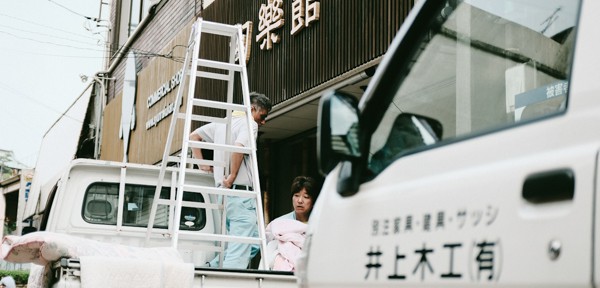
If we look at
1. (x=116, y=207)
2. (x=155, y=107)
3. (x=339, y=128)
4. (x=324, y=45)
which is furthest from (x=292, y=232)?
(x=155, y=107)

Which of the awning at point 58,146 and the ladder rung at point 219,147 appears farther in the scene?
Answer: the awning at point 58,146

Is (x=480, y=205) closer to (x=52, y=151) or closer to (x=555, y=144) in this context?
(x=555, y=144)

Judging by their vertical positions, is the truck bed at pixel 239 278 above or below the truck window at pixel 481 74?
below

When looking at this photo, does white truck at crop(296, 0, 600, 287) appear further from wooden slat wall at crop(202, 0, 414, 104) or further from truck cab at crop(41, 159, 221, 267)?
wooden slat wall at crop(202, 0, 414, 104)

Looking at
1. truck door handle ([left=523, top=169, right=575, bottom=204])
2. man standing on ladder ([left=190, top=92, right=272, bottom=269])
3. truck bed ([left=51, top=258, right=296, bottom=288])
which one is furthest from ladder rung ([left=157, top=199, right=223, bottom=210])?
truck door handle ([left=523, top=169, right=575, bottom=204])

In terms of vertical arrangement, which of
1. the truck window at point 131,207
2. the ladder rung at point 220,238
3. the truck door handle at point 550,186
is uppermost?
the truck window at point 131,207

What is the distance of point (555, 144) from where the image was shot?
72.4 inches

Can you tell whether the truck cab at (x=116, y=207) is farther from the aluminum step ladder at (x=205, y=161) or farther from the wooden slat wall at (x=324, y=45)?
the wooden slat wall at (x=324, y=45)

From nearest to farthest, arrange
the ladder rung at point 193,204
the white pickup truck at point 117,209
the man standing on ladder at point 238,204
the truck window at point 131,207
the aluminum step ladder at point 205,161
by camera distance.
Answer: the aluminum step ladder at point 205,161
the ladder rung at point 193,204
the man standing on ladder at point 238,204
the white pickup truck at point 117,209
the truck window at point 131,207

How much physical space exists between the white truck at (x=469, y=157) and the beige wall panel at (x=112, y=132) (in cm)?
1714

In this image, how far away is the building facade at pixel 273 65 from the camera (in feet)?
27.4

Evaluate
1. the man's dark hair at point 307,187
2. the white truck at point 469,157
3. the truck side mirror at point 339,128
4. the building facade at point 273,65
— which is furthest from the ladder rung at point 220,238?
the truck side mirror at point 339,128

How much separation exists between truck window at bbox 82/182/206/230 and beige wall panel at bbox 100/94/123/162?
42.6 ft

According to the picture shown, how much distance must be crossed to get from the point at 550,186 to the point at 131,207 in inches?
203
